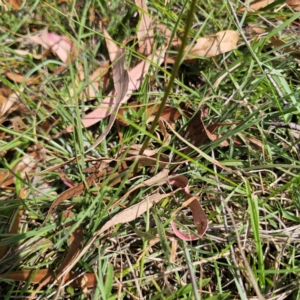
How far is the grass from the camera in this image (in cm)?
108

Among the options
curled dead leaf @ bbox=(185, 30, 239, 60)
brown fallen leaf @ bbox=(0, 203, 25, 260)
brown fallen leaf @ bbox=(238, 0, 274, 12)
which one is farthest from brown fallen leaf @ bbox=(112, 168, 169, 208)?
brown fallen leaf @ bbox=(238, 0, 274, 12)

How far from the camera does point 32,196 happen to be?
1224mm

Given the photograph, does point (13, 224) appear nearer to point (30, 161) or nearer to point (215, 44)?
point (30, 161)

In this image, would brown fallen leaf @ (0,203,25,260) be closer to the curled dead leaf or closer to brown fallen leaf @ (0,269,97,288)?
brown fallen leaf @ (0,269,97,288)

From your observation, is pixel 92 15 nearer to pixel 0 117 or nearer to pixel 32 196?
pixel 0 117

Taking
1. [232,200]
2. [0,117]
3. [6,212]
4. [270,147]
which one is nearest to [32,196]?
[6,212]

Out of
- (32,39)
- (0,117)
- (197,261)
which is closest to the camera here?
(197,261)

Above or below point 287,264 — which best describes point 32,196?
above

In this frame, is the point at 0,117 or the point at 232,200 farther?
the point at 0,117

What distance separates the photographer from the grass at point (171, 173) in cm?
108

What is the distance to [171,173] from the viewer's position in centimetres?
119

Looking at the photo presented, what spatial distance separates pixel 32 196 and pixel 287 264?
2.52ft

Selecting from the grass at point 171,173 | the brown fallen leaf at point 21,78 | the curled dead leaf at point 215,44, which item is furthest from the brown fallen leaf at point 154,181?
the brown fallen leaf at point 21,78

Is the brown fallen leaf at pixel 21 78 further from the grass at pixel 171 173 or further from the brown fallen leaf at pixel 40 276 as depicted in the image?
the brown fallen leaf at pixel 40 276
